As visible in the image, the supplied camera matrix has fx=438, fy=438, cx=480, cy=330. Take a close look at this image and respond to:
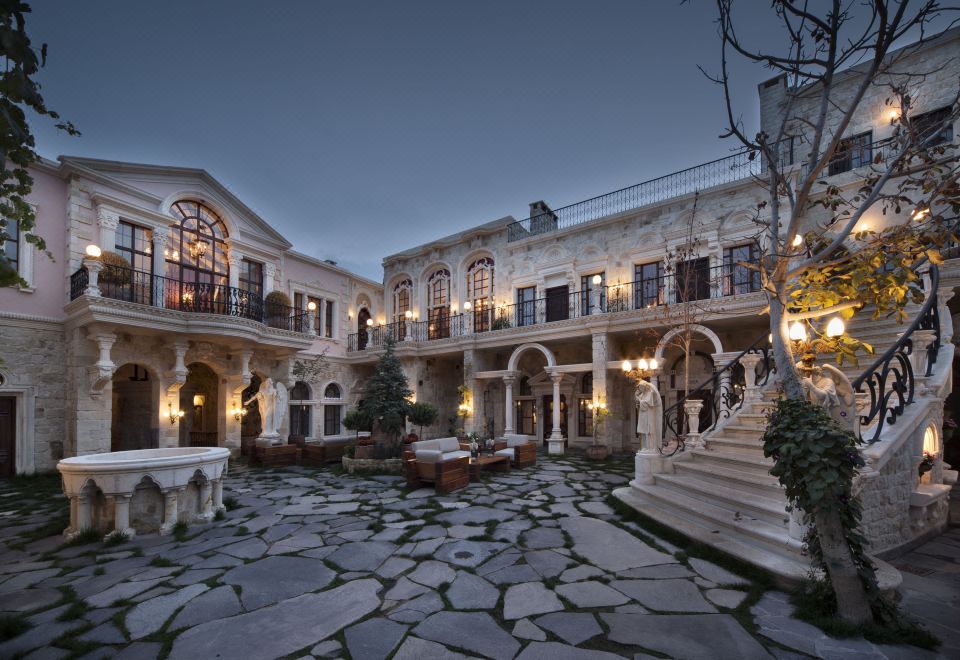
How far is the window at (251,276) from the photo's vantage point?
629 inches

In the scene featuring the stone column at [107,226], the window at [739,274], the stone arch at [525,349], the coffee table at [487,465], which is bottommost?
the coffee table at [487,465]

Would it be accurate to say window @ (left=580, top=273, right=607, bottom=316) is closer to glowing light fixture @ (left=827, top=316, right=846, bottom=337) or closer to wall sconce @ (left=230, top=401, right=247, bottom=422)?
glowing light fixture @ (left=827, top=316, right=846, bottom=337)

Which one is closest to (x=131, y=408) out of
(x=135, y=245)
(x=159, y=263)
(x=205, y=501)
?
(x=159, y=263)

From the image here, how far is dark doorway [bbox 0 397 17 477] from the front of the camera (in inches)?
424

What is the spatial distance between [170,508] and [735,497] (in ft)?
24.8

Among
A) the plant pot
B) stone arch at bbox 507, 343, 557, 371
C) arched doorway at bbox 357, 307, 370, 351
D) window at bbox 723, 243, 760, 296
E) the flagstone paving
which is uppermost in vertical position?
window at bbox 723, 243, 760, 296

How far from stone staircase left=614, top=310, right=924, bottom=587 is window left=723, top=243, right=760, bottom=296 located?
391 cm

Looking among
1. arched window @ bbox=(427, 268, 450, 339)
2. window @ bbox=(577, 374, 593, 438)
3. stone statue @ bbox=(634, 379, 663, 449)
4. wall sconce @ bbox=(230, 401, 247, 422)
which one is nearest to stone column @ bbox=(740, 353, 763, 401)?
stone statue @ bbox=(634, 379, 663, 449)

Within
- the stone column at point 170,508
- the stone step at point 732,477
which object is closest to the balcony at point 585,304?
the stone step at point 732,477

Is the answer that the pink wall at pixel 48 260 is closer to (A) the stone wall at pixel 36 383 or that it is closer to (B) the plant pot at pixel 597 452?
(A) the stone wall at pixel 36 383

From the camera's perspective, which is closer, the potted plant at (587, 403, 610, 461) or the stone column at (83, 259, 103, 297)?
the stone column at (83, 259, 103, 297)

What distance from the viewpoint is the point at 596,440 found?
13367 millimetres

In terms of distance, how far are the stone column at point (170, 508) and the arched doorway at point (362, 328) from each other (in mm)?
14633

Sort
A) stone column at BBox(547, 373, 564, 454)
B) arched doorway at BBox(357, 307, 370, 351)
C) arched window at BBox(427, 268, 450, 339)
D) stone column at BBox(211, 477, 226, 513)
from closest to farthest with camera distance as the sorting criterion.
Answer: stone column at BBox(211, 477, 226, 513) → stone column at BBox(547, 373, 564, 454) → arched window at BBox(427, 268, 450, 339) → arched doorway at BBox(357, 307, 370, 351)
